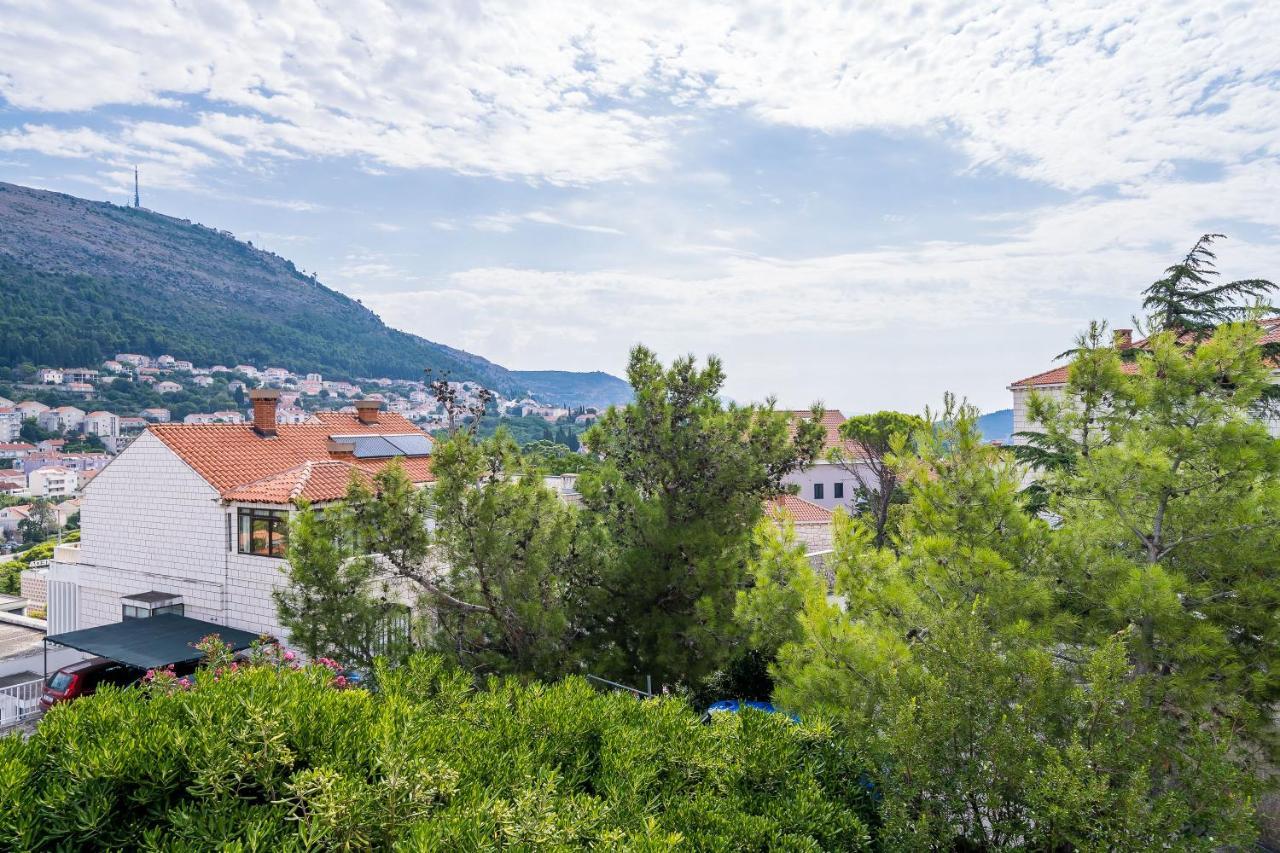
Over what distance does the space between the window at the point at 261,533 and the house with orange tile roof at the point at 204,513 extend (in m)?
0.03

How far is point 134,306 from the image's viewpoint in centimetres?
15025

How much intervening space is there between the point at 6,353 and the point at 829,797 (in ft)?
549

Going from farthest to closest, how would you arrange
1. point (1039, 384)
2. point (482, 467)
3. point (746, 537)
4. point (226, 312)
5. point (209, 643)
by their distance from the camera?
point (226, 312) < point (1039, 384) < point (746, 537) < point (482, 467) < point (209, 643)

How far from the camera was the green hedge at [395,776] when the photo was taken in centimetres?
297

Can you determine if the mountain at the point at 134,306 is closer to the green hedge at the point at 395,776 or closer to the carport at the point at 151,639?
the carport at the point at 151,639

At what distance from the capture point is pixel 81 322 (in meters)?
137

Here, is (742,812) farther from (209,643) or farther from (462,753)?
(209,643)

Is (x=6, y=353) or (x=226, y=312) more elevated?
(x=226, y=312)

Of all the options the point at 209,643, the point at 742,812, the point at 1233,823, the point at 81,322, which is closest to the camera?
the point at 742,812

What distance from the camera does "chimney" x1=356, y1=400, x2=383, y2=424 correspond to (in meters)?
25.6

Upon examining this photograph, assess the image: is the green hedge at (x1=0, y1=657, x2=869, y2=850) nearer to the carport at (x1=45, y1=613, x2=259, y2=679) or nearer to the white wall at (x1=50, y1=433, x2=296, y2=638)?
the carport at (x1=45, y1=613, x2=259, y2=679)

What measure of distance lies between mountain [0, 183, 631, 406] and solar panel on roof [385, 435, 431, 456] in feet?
284

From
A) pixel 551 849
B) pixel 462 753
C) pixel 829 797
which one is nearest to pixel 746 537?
pixel 829 797

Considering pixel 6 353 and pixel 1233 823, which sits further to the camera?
pixel 6 353
